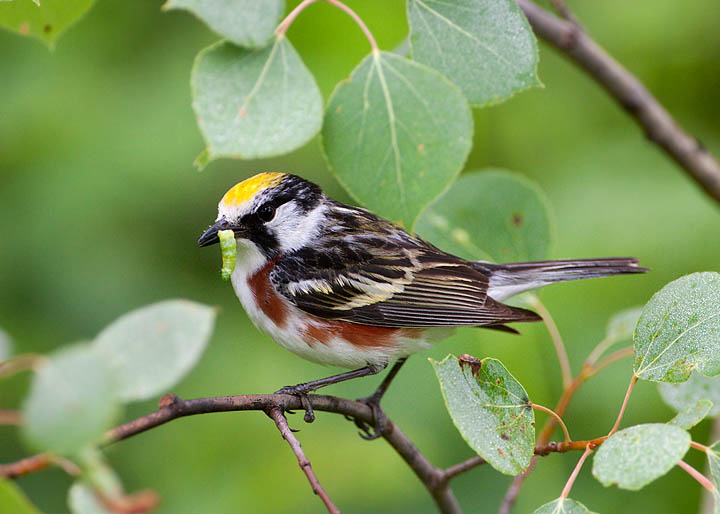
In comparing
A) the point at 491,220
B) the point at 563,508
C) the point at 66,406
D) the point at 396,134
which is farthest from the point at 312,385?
the point at 66,406

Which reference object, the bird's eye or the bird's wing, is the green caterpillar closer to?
the bird's eye

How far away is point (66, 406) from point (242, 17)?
72cm

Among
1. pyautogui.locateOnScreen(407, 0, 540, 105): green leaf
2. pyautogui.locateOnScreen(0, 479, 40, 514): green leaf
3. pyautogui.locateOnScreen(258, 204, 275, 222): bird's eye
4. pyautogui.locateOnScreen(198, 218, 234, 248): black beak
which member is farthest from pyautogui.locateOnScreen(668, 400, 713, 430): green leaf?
pyautogui.locateOnScreen(258, 204, 275, 222): bird's eye

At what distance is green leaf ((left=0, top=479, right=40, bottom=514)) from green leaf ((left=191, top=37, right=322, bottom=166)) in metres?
0.57

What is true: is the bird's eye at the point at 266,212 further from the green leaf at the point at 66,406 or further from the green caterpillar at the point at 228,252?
the green leaf at the point at 66,406

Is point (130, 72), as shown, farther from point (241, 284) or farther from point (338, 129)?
point (338, 129)

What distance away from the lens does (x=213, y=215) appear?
383 cm

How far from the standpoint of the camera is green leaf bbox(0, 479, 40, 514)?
102cm

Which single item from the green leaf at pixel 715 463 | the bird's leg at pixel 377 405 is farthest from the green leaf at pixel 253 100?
the bird's leg at pixel 377 405

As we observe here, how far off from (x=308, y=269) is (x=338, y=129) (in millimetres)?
1082

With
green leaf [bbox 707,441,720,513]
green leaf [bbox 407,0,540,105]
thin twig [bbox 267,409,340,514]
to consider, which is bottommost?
green leaf [bbox 707,441,720,513]

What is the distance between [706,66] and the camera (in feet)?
12.9

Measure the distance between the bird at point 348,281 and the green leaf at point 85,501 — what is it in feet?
4.39

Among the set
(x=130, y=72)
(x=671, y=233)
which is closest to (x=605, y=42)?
(x=671, y=233)
